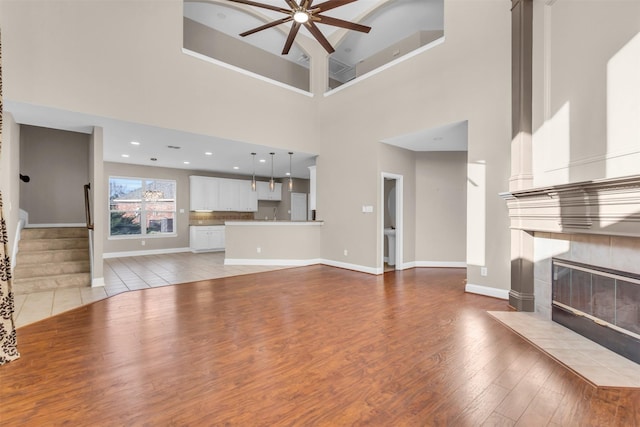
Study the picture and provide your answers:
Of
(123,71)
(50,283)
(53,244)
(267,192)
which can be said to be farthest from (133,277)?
(267,192)

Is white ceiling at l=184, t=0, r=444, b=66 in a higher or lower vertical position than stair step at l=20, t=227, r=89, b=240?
higher

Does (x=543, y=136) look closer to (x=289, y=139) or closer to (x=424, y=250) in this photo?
(x=424, y=250)

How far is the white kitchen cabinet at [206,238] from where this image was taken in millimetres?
9008

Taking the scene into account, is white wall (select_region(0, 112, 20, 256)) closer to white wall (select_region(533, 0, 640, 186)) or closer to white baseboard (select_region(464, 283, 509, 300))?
→ white baseboard (select_region(464, 283, 509, 300))

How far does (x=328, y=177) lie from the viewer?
685 centimetres

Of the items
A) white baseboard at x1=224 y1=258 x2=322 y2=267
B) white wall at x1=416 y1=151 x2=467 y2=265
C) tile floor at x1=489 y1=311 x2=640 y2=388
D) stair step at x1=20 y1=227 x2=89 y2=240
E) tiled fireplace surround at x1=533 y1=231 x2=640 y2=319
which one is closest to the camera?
tile floor at x1=489 y1=311 x2=640 y2=388

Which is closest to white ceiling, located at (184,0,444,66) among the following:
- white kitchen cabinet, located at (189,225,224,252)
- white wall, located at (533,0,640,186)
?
white wall, located at (533,0,640,186)

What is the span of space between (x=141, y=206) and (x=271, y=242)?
4520 millimetres

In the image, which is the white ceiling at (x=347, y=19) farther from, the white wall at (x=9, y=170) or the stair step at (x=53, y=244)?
the stair step at (x=53, y=244)

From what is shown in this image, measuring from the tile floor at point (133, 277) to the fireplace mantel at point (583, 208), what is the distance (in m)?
4.77

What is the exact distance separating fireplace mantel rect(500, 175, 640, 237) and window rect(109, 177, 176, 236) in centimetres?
893

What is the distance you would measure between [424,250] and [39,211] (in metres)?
8.77

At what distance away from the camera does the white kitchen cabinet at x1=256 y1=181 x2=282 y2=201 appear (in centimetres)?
1081

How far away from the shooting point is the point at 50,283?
465 centimetres
